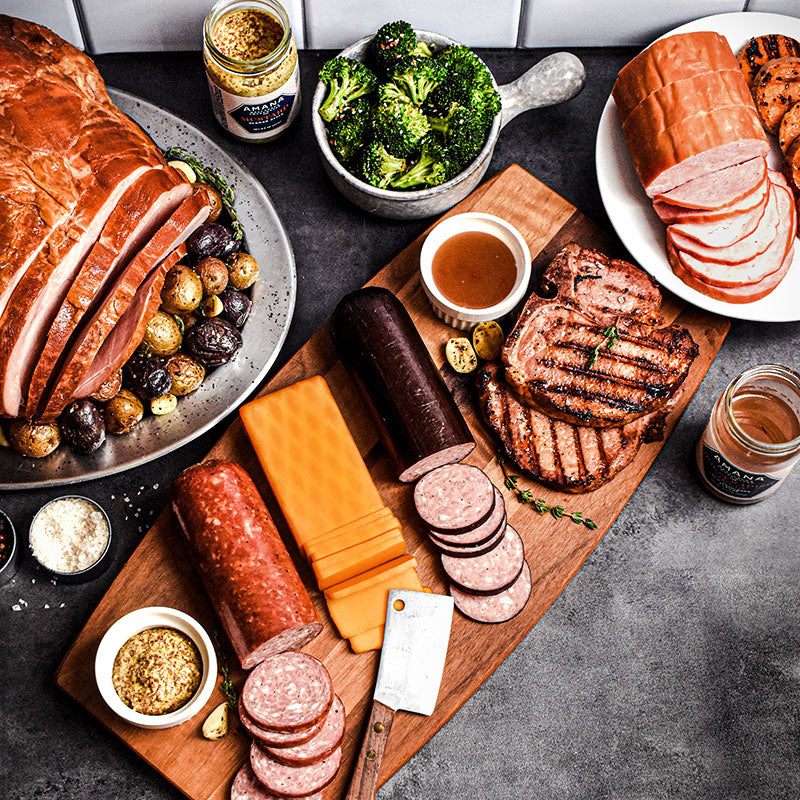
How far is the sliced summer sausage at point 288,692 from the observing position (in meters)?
2.93

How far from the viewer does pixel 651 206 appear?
3.50 m

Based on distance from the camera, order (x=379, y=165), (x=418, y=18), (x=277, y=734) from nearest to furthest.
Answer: (x=277, y=734)
(x=379, y=165)
(x=418, y=18)

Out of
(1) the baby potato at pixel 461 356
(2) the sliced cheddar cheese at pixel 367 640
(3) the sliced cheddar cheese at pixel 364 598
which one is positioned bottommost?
(2) the sliced cheddar cheese at pixel 367 640

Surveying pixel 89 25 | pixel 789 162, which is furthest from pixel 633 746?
pixel 89 25

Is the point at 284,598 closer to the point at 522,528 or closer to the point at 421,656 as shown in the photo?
the point at 421,656

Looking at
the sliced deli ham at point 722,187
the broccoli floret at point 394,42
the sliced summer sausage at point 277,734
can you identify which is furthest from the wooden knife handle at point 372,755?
the broccoli floret at point 394,42

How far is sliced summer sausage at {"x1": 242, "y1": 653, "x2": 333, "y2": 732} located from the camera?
9.60ft

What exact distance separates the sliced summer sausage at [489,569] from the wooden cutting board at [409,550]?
0.26 ft

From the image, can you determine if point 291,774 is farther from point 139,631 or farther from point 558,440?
point 558,440

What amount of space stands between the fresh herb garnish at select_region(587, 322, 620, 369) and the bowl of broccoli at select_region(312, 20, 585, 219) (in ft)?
2.54

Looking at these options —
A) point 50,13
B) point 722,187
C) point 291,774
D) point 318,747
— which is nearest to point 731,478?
point 722,187

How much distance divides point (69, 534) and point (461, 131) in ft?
6.58

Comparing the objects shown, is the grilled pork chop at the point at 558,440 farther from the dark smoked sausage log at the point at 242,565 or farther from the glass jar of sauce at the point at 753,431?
the dark smoked sausage log at the point at 242,565

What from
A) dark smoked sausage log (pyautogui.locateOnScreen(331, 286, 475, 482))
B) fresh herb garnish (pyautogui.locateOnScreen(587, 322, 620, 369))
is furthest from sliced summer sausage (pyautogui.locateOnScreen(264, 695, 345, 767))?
fresh herb garnish (pyautogui.locateOnScreen(587, 322, 620, 369))
